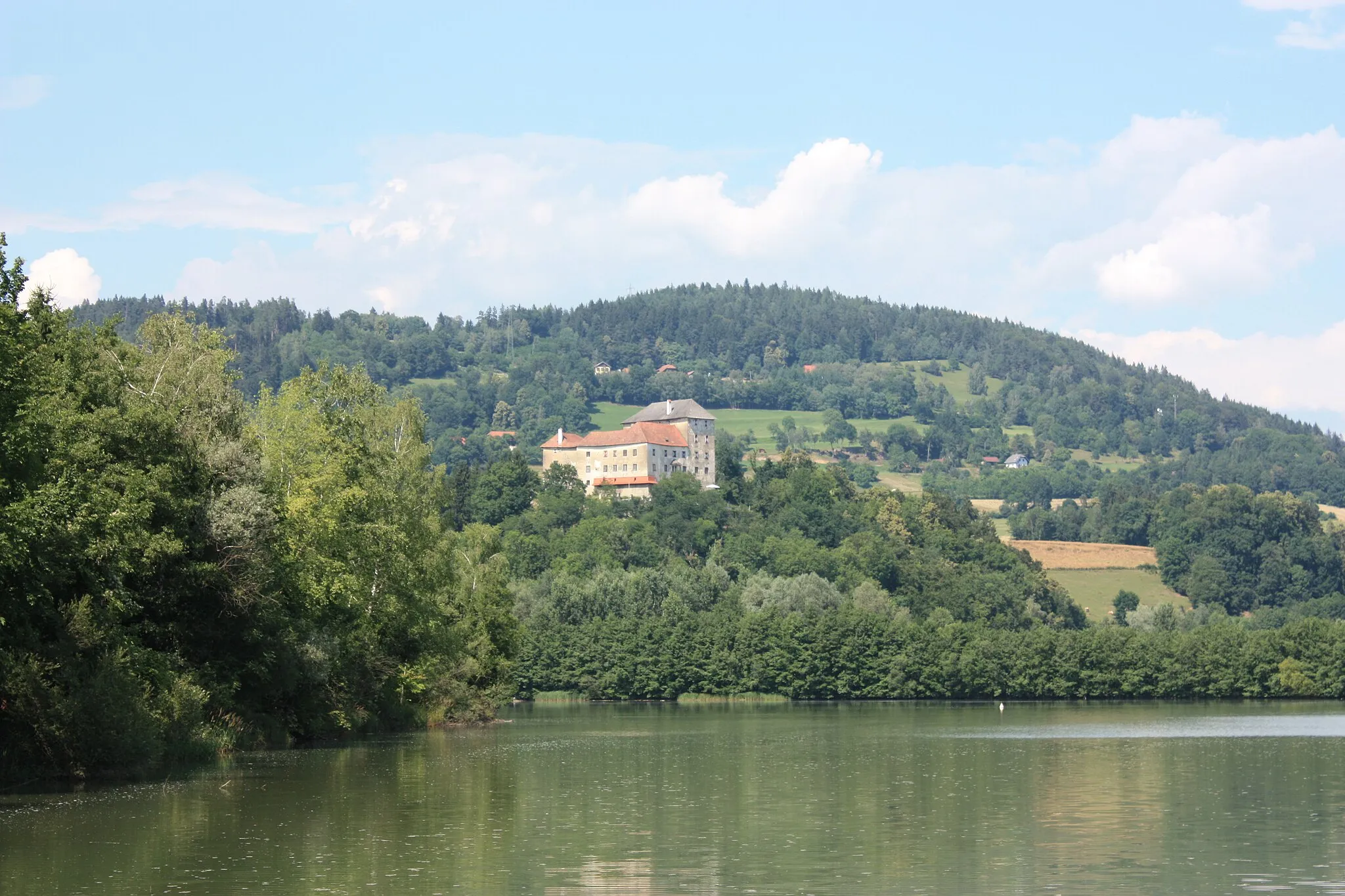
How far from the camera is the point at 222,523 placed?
5147 centimetres

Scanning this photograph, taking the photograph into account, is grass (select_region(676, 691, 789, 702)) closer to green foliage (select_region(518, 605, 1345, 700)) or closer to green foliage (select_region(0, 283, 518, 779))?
green foliage (select_region(518, 605, 1345, 700))

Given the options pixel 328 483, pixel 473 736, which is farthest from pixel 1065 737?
pixel 328 483

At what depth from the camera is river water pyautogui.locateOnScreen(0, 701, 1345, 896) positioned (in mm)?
27891

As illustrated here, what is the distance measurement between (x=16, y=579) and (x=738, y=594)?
120 metres

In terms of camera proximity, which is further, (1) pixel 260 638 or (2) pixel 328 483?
(2) pixel 328 483

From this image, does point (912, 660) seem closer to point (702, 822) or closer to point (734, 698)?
point (734, 698)

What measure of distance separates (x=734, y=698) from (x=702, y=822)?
101 m

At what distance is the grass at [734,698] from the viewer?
447ft

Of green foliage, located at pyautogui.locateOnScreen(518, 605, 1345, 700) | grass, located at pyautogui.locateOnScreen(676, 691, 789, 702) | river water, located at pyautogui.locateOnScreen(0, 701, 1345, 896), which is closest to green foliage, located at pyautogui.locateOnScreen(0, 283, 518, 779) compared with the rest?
river water, located at pyautogui.locateOnScreen(0, 701, 1345, 896)

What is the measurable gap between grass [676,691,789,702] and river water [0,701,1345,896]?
228 feet

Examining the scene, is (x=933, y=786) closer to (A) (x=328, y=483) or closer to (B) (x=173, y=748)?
(B) (x=173, y=748)

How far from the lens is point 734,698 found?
137 meters

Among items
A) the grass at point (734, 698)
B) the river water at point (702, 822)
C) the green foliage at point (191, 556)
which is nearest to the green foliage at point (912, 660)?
the grass at point (734, 698)

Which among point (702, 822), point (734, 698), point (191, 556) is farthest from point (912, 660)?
point (702, 822)
